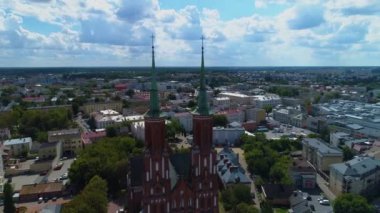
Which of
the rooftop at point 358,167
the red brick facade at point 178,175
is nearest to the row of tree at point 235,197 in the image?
the red brick facade at point 178,175

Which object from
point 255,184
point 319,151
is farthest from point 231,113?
point 255,184

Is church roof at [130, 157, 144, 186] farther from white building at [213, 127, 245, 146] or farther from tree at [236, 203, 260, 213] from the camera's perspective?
white building at [213, 127, 245, 146]

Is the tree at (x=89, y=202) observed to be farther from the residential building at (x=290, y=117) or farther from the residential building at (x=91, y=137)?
the residential building at (x=290, y=117)

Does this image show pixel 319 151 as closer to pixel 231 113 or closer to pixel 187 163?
pixel 187 163

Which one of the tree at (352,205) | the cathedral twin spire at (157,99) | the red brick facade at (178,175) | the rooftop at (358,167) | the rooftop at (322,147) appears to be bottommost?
the tree at (352,205)

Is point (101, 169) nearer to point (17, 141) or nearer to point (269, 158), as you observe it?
point (269, 158)

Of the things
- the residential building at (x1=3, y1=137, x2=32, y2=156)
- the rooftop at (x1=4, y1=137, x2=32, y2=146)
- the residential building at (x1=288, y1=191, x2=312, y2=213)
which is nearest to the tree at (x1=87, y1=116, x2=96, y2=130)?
the rooftop at (x1=4, y1=137, x2=32, y2=146)
